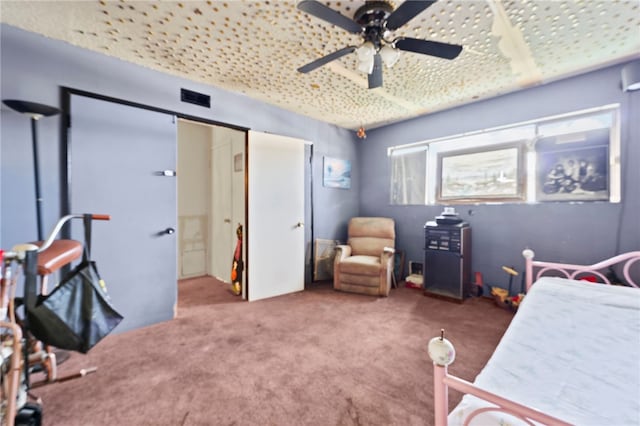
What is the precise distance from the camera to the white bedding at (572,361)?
0.87 metres

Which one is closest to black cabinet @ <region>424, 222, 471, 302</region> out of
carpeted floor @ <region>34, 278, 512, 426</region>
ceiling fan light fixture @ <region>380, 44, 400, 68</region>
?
carpeted floor @ <region>34, 278, 512, 426</region>

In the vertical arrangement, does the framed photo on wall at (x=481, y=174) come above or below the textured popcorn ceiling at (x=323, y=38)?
below

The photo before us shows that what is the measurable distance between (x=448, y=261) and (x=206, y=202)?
158 inches

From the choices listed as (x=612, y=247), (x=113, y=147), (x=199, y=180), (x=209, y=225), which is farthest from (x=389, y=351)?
(x=199, y=180)

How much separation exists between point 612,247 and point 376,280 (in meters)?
2.39

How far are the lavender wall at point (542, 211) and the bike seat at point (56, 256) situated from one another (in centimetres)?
386

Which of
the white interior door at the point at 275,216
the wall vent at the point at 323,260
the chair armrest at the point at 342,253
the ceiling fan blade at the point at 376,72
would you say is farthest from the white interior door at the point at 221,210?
the ceiling fan blade at the point at 376,72

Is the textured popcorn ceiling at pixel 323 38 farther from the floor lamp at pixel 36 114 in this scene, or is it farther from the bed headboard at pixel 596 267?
the bed headboard at pixel 596 267

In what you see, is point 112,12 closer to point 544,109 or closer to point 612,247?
point 544,109

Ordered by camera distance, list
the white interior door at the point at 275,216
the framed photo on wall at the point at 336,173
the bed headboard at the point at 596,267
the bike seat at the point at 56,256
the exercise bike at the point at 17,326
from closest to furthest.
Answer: the exercise bike at the point at 17,326 < the bike seat at the point at 56,256 < the bed headboard at the point at 596,267 < the white interior door at the point at 275,216 < the framed photo on wall at the point at 336,173

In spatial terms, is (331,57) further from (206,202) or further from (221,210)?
(206,202)

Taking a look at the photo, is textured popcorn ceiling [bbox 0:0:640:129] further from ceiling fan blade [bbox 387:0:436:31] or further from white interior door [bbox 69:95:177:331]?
white interior door [bbox 69:95:177:331]

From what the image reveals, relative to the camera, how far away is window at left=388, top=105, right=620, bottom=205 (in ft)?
8.73

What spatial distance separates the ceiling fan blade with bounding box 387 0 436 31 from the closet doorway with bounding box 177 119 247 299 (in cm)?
294
